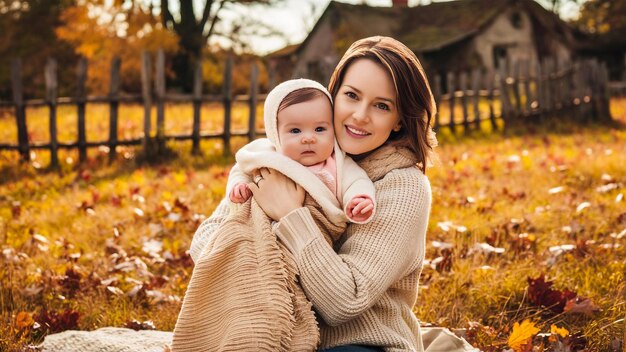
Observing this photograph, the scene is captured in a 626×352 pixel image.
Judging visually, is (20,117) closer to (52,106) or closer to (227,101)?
(52,106)

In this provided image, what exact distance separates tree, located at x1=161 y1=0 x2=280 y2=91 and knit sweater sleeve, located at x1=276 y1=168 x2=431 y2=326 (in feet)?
67.3

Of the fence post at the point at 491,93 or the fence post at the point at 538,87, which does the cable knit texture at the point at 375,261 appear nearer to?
the fence post at the point at 491,93

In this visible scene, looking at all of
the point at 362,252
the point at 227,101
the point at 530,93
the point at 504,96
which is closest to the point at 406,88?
the point at 362,252

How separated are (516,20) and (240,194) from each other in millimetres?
26318

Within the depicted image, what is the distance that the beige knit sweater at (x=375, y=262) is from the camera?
211 cm

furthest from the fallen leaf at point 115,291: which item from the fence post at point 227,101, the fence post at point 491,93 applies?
the fence post at point 491,93

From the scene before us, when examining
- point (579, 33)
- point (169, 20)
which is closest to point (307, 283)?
point (169, 20)

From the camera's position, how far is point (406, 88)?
7.68ft

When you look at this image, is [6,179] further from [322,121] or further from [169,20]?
[169,20]

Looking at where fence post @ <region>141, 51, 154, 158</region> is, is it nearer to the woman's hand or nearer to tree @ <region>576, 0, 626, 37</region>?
the woman's hand

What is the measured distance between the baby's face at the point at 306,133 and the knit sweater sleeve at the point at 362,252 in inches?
8.9

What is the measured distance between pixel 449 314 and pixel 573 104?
12234 mm

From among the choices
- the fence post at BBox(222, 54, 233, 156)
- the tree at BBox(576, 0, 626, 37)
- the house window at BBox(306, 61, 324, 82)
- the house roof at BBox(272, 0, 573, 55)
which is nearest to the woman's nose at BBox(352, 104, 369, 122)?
the fence post at BBox(222, 54, 233, 156)

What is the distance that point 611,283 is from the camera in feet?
11.3
